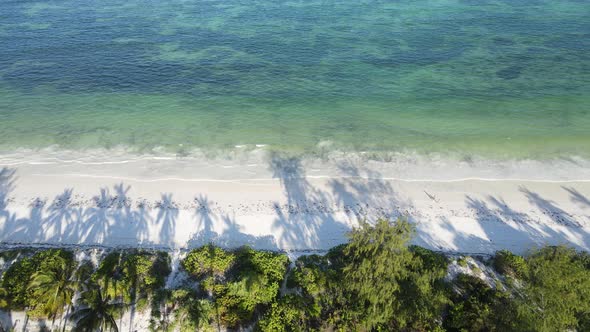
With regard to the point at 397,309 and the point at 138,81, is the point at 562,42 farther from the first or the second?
the point at 138,81

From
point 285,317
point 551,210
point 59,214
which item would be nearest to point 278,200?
point 285,317

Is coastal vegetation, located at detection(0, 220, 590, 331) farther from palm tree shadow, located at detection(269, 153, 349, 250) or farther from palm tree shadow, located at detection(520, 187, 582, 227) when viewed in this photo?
palm tree shadow, located at detection(520, 187, 582, 227)

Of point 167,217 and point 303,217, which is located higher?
point 303,217

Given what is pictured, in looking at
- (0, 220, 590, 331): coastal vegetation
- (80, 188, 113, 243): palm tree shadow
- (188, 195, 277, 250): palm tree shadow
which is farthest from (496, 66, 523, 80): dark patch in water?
(80, 188, 113, 243): palm tree shadow

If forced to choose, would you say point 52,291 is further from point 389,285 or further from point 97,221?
point 389,285

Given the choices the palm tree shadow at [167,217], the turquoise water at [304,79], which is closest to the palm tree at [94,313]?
the palm tree shadow at [167,217]

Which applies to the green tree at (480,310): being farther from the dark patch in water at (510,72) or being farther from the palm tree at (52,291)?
the dark patch in water at (510,72)
